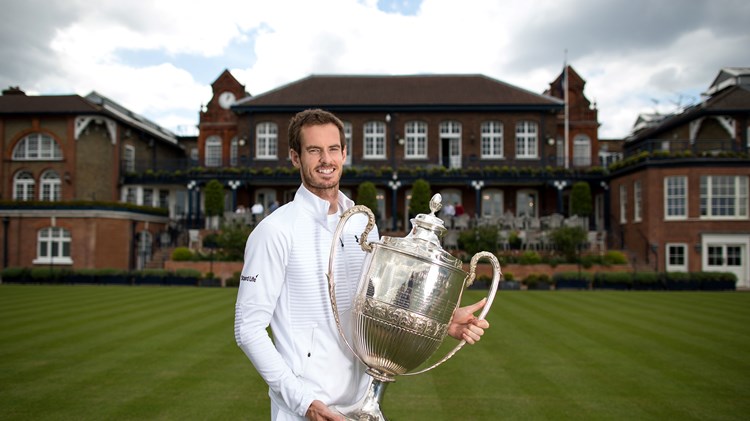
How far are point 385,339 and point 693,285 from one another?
22128mm

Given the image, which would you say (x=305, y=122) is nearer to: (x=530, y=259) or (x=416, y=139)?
(x=530, y=259)

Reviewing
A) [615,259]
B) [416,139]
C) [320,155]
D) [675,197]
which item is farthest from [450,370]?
[416,139]

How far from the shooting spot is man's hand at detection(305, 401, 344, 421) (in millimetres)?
2252

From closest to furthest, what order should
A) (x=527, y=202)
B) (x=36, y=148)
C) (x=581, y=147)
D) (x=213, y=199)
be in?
(x=213, y=199) → (x=36, y=148) → (x=527, y=202) → (x=581, y=147)

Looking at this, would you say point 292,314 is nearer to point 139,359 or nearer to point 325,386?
point 325,386

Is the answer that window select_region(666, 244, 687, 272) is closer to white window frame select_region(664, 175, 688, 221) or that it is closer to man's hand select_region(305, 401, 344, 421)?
white window frame select_region(664, 175, 688, 221)

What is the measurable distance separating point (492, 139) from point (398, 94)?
6.23 metres

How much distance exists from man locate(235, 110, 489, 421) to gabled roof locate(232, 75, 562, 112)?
31.5 m

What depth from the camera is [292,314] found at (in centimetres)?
250

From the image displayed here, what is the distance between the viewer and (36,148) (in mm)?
32719

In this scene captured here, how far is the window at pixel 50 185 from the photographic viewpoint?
3253 cm

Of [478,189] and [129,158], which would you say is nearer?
[478,189]

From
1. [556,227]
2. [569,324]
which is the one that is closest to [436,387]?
[569,324]

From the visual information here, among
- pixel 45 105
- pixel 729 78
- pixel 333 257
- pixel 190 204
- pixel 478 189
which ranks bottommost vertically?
pixel 333 257
